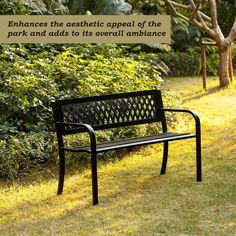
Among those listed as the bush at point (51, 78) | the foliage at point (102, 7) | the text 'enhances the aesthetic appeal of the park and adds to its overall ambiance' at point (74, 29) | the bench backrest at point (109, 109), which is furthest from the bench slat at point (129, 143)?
the foliage at point (102, 7)

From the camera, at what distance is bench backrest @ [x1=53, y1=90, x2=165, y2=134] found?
5840 mm

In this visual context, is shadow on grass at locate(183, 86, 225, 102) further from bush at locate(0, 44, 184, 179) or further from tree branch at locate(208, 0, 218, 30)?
bush at locate(0, 44, 184, 179)

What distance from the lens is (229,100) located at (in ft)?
40.5

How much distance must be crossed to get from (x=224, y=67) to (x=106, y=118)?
847 centimetres

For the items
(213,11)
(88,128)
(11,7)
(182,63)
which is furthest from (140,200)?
(182,63)

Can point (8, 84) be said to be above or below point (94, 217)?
Answer: above

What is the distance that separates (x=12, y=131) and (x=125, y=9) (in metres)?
7.51

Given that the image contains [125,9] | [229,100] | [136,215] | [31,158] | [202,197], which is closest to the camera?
[136,215]

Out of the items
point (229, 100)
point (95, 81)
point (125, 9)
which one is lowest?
point (229, 100)

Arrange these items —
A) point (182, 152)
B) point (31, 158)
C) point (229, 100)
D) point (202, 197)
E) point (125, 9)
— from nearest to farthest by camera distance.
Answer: point (202, 197)
point (31, 158)
point (182, 152)
point (229, 100)
point (125, 9)

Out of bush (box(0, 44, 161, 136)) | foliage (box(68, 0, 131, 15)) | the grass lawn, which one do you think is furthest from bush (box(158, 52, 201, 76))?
the grass lawn

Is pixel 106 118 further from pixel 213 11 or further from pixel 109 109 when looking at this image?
pixel 213 11

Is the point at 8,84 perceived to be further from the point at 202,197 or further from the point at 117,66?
the point at 202,197

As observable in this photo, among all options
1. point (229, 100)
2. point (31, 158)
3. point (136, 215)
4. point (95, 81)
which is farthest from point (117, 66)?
point (136, 215)
